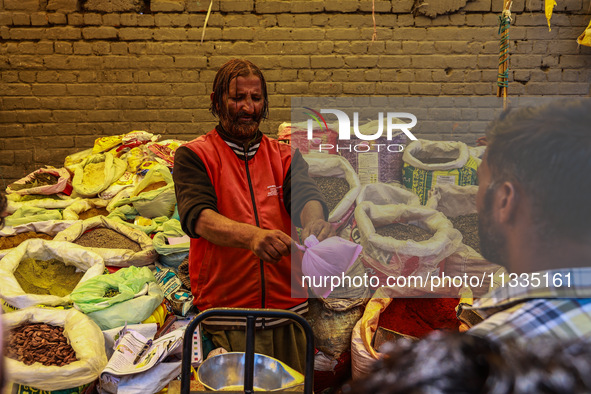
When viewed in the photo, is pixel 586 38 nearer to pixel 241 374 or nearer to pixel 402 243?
pixel 402 243

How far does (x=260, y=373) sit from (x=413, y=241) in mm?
661

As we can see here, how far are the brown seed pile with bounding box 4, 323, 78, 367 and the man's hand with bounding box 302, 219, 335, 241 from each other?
1168 millimetres

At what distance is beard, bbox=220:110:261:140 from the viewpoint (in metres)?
1.99

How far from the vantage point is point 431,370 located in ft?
1.84

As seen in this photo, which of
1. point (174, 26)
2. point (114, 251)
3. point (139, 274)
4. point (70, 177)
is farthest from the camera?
point (174, 26)

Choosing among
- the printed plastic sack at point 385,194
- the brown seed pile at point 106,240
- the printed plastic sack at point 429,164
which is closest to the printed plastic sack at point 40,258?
the brown seed pile at point 106,240

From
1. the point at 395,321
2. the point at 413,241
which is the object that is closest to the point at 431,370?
the point at 413,241

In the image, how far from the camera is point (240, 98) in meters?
1.99

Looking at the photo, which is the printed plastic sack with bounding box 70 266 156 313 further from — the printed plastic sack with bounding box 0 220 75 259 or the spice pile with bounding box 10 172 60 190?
the spice pile with bounding box 10 172 60 190

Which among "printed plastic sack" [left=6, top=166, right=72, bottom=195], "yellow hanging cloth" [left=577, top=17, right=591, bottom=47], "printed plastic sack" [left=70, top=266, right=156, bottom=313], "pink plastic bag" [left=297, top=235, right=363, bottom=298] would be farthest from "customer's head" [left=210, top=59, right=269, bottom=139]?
"yellow hanging cloth" [left=577, top=17, right=591, bottom=47]

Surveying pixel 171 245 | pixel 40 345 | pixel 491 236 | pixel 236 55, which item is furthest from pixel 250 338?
pixel 236 55

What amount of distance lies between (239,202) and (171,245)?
49.1 inches

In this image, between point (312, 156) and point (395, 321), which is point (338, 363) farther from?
point (312, 156)

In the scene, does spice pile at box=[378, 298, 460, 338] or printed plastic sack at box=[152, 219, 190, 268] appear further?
printed plastic sack at box=[152, 219, 190, 268]
